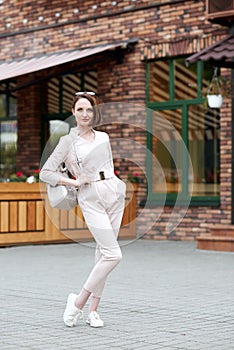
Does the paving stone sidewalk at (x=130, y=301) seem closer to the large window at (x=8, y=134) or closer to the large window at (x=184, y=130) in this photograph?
the large window at (x=184, y=130)

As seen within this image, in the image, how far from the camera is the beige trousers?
668cm

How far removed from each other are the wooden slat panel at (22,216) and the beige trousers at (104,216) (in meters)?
8.12

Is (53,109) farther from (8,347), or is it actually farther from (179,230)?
(8,347)

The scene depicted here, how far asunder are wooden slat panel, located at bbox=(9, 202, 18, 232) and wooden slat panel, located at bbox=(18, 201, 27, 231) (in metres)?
0.07

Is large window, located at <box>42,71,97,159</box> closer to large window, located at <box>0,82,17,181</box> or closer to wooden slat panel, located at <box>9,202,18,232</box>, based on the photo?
large window, located at <box>0,82,17,181</box>

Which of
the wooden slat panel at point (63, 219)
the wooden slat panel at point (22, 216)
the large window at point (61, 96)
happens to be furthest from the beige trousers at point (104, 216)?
the large window at point (61, 96)

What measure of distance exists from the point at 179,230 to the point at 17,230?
304 centimetres

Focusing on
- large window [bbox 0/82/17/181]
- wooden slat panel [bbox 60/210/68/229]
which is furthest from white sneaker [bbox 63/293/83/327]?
large window [bbox 0/82/17/181]

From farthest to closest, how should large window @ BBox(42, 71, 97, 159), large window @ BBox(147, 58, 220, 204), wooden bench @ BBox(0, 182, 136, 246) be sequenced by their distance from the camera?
1. large window @ BBox(42, 71, 97, 159)
2. large window @ BBox(147, 58, 220, 204)
3. wooden bench @ BBox(0, 182, 136, 246)

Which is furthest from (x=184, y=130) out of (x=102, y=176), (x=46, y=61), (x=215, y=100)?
(x=102, y=176)

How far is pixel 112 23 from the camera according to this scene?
17.0 metres

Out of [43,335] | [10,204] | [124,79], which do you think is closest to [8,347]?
[43,335]

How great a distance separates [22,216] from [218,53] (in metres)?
4.41

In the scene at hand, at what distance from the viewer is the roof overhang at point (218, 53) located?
1306cm
